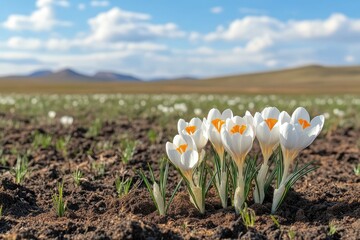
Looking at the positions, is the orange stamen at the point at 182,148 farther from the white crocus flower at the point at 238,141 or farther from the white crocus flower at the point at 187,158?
the white crocus flower at the point at 238,141

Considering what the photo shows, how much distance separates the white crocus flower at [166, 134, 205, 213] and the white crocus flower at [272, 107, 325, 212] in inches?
19.7

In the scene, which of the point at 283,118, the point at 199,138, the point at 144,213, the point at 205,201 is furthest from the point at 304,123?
the point at 144,213

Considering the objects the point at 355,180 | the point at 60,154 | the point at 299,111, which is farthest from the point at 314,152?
the point at 299,111

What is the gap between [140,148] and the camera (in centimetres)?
655

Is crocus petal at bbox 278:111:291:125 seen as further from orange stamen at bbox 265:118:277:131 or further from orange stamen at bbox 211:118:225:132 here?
orange stamen at bbox 211:118:225:132

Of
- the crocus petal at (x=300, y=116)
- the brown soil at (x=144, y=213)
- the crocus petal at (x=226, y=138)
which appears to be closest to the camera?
the brown soil at (x=144, y=213)

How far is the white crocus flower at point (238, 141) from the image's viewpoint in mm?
3078

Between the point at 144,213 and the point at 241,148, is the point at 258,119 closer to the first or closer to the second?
the point at 241,148

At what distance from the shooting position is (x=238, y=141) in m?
3.08

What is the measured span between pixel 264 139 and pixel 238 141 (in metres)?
0.21

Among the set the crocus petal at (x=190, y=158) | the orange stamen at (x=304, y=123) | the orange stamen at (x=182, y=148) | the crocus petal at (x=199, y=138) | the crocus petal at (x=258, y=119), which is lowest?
the crocus petal at (x=190, y=158)

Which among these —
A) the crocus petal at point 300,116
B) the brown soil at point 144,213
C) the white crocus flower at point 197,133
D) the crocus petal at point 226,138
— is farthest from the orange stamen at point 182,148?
the crocus petal at point 300,116

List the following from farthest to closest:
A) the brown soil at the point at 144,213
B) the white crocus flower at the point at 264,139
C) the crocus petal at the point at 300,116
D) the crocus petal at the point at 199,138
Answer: the crocus petal at the point at 300,116, the crocus petal at the point at 199,138, the white crocus flower at the point at 264,139, the brown soil at the point at 144,213

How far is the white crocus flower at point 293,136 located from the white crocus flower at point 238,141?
8.2 inches
